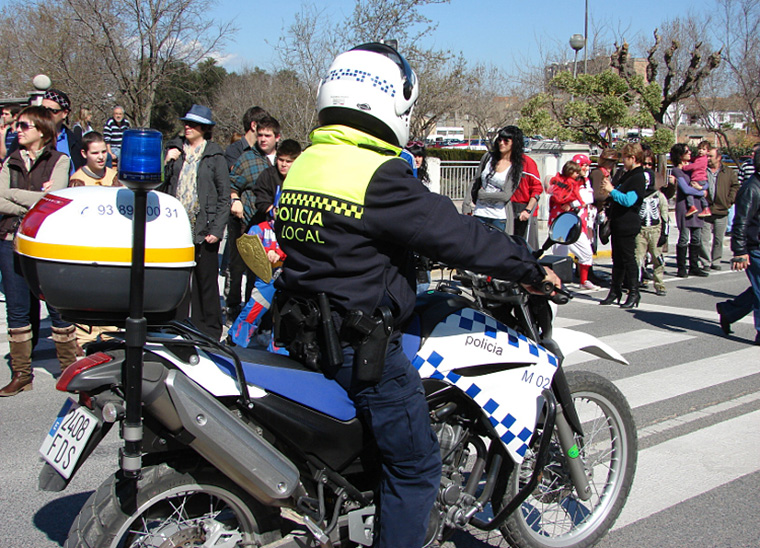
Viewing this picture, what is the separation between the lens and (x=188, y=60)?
1616 centimetres

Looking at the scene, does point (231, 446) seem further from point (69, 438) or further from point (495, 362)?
point (495, 362)

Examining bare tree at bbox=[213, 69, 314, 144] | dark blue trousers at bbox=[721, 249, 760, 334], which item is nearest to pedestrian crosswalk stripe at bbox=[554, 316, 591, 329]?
dark blue trousers at bbox=[721, 249, 760, 334]

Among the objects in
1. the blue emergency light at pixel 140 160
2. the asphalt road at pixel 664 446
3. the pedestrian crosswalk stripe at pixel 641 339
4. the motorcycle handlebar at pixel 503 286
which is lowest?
the asphalt road at pixel 664 446

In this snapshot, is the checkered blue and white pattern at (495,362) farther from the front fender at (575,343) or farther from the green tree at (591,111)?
the green tree at (591,111)

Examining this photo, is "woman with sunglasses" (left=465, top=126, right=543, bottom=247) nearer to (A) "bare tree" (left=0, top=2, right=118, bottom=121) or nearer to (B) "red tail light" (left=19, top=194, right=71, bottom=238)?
(B) "red tail light" (left=19, top=194, right=71, bottom=238)

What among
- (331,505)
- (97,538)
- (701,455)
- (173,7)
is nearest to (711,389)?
A: (701,455)

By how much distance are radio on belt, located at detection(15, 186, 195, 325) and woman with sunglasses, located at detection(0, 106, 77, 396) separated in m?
3.15

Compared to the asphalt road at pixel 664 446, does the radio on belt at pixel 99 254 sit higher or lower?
higher

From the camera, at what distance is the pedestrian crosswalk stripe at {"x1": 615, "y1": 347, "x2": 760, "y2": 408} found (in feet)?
18.9

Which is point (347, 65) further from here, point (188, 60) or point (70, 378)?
point (188, 60)

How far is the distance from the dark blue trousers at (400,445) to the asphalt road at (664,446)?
3.24 ft

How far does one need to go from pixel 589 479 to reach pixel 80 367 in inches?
87.6

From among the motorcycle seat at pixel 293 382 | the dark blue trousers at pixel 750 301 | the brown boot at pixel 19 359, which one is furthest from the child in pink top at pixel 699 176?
the motorcycle seat at pixel 293 382

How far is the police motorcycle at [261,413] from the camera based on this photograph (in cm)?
230
